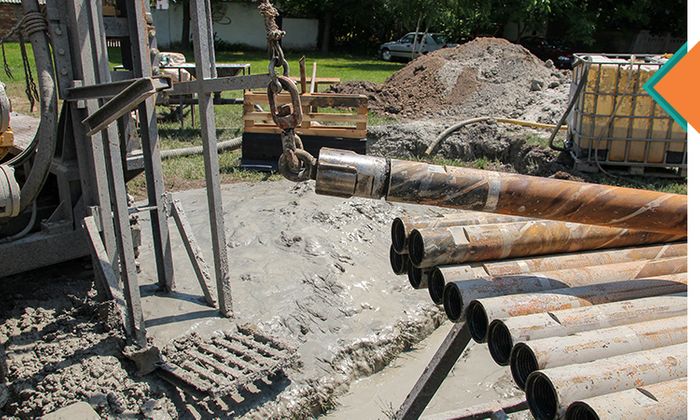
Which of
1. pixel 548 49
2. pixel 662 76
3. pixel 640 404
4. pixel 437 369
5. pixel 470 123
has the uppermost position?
pixel 662 76

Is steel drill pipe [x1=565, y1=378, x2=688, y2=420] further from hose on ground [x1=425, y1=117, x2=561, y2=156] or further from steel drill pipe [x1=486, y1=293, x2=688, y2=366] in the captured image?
hose on ground [x1=425, y1=117, x2=561, y2=156]

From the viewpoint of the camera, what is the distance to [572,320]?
270 centimetres

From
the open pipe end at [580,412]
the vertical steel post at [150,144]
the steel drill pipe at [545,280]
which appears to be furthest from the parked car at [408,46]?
the open pipe end at [580,412]

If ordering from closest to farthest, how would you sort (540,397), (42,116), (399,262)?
1. (540,397)
2. (399,262)
3. (42,116)

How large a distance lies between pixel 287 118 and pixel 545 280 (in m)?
Result: 1.46

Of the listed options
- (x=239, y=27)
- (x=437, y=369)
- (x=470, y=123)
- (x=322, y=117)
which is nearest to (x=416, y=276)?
(x=437, y=369)

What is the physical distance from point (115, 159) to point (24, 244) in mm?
1157

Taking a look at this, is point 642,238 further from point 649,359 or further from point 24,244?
point 24,244

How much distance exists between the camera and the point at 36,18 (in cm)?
433

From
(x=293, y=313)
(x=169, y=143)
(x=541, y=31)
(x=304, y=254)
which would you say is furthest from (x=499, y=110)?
(x=541, y=31)

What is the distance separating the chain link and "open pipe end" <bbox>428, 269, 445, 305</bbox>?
934 mm

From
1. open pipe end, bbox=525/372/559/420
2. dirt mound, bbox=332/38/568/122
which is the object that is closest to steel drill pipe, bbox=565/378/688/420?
open pipe end, bbox=525/372/559/420

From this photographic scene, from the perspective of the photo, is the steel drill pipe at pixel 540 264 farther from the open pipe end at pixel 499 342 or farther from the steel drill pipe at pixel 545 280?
the open pipe end at pixel 499 342

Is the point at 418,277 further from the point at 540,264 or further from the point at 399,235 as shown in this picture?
the point at 540,264
